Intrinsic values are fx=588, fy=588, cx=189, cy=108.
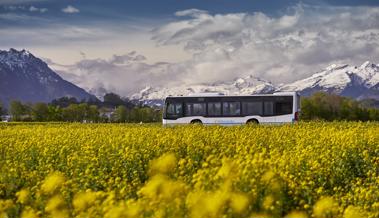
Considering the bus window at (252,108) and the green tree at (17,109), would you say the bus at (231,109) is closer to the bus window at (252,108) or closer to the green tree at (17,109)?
the bus window at (252,108)

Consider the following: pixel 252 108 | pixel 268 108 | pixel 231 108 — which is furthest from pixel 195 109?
pixel 268 108

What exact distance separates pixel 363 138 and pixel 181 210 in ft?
31.2

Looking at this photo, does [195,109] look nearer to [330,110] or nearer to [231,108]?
[231,108]

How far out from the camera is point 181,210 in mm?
5777

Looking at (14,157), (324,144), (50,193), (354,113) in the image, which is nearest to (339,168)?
(324,144)

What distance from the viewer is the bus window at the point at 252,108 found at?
123ft

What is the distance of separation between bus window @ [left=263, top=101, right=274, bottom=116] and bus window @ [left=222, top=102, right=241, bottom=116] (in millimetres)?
1693

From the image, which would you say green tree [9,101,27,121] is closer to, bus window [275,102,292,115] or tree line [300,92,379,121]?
tree line [300,92,379,121]

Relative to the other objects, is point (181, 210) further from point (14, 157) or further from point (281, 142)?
point (281, 142)

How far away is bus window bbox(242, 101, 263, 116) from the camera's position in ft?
123

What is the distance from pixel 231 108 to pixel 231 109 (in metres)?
0.07

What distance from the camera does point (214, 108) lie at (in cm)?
3819

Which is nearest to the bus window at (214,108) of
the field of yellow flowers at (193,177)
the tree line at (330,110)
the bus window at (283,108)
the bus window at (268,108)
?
the bus window at (268,108)

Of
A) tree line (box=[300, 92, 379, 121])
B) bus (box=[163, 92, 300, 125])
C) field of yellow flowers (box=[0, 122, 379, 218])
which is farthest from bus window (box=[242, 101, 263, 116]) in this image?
tree line (box=[300, 92, 379, 121])
